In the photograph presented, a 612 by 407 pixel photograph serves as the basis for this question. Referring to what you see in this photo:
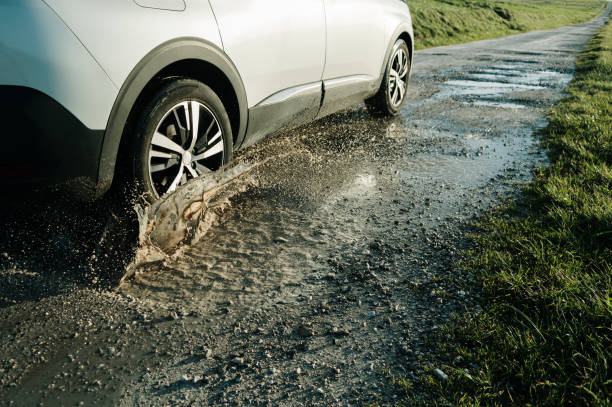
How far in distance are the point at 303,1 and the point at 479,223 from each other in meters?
1.96

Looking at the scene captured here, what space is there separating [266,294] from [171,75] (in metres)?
1.36

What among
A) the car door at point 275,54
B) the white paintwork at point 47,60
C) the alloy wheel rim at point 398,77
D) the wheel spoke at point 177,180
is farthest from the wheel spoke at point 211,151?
the alloy wheel rim at point 398,77

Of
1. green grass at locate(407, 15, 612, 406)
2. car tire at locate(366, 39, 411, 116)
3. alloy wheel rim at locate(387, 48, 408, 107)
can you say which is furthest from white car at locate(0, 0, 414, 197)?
green grass at locate(407, 15, 612, 406)

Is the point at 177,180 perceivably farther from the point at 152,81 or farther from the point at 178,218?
the point at 152,81

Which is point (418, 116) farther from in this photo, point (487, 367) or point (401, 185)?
point (487, 367)

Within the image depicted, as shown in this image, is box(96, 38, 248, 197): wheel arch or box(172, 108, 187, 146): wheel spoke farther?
box(172, 108, 187, 146): wheel spoke

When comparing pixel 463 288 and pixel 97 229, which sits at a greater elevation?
pixel 97 229

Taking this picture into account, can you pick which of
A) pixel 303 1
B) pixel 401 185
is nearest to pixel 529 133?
pixel 401 185

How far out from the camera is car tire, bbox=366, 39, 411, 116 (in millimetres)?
5314

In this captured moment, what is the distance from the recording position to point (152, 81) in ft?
8.51

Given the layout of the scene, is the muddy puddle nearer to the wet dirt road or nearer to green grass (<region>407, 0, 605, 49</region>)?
the wet dirt road

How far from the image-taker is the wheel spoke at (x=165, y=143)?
2.59m

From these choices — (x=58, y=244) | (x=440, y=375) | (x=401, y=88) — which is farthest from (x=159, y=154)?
(x=401, y=88)

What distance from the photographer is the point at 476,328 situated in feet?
6.57
